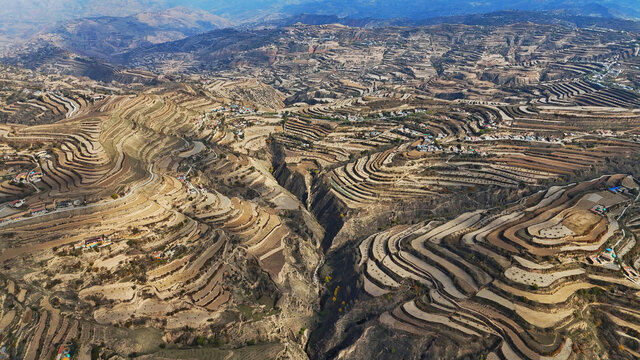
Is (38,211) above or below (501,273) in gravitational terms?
above

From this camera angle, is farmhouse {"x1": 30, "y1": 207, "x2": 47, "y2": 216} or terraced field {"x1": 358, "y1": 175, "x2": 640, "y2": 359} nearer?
terraced field {"x1": 358, "y1": 175, "x2": 640, "y2": 359}

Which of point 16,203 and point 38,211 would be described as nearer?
point 38,211

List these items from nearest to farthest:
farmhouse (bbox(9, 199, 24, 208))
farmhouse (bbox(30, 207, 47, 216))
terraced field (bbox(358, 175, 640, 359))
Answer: terraced field (bbox(358, 175, 640, 359)) → farmhouse (bbox(30, 207, 47, 216)) → farmhouse (bbox(9, 199, 24, 208))

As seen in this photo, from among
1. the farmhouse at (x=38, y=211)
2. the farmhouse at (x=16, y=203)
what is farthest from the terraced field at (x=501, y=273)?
the farmhouse at (x=16, y=203)

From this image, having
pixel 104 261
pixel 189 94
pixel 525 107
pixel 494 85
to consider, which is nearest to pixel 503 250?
pixel 104 261

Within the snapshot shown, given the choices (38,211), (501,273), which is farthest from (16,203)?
(501,273)

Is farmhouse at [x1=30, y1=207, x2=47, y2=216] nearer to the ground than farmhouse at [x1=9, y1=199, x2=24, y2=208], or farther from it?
farther from it

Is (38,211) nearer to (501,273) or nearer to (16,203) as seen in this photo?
(16,203)

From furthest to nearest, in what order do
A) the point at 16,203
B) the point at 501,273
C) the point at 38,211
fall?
the point at 16,203, the point at 38,211, the point at 501,273

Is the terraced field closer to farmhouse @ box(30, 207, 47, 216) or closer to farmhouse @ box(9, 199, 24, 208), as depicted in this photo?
farmhouse @ box(30, 207, 47, 216)

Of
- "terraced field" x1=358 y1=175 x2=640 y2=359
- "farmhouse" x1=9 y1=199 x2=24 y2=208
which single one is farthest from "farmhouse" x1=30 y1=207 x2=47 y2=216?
"terraced field" x1=358 y1=175 x2=640 y2=359

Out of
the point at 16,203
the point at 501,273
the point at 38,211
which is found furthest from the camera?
the point at 16,203

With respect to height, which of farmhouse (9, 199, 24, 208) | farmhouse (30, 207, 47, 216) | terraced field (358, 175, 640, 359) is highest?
farmhouse (30, 207, 47, 216)
